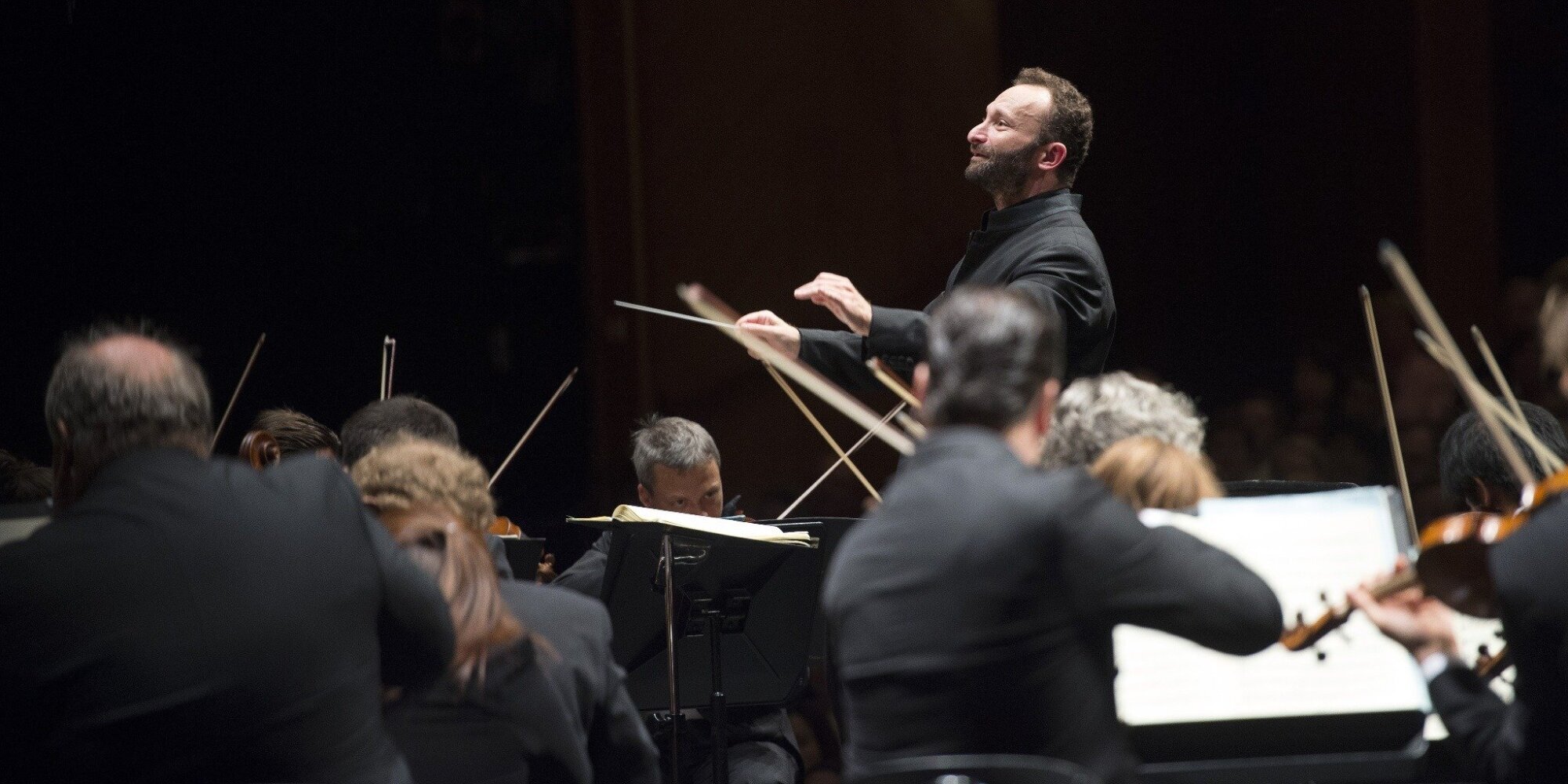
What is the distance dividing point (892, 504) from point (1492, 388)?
104 inches

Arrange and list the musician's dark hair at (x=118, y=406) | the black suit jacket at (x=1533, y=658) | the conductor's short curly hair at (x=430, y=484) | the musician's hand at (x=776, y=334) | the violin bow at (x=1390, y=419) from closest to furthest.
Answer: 1. the black suit jacket at (x=1533, y=658)
2. the musician's dark hair at (x=118, y=406)
3. the conductor's short curly hair at (x=430, y=484)
4. the violin bow at (x=1390, y=419)
5. the musician's hand at (x=776, y=334)

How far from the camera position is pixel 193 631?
1661 mm

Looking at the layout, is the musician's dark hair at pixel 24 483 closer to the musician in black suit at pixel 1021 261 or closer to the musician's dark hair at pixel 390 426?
the musician's dark hair at pixel 390 426

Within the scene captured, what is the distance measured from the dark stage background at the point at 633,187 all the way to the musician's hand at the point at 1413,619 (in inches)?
114

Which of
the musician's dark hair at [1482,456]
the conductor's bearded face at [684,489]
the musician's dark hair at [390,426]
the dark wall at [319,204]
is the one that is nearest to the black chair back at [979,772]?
the musician's dark hair at [1482,456]

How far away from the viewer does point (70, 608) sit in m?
1.64

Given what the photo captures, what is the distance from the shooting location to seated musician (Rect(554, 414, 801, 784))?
330 cm

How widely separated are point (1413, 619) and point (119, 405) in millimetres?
1412

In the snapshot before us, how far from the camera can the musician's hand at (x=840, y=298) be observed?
8.82 feet

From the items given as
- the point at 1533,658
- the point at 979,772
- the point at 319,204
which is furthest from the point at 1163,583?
the point at 319,204

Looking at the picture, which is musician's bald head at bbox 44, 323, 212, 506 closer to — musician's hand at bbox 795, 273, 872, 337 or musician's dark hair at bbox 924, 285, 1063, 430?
musician's dark hair at bbox 924, 285, 1063, 430

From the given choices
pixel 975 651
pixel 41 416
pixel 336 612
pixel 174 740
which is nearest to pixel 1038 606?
pixel 975 651

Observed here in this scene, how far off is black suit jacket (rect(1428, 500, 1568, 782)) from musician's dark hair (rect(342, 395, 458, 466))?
6.30 ft

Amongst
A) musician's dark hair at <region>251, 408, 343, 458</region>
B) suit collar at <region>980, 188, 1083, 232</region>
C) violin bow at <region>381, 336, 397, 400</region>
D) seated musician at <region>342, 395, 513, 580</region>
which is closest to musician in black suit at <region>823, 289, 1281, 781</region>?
suit collar at <region>980, 188, 1083, 232</region>
